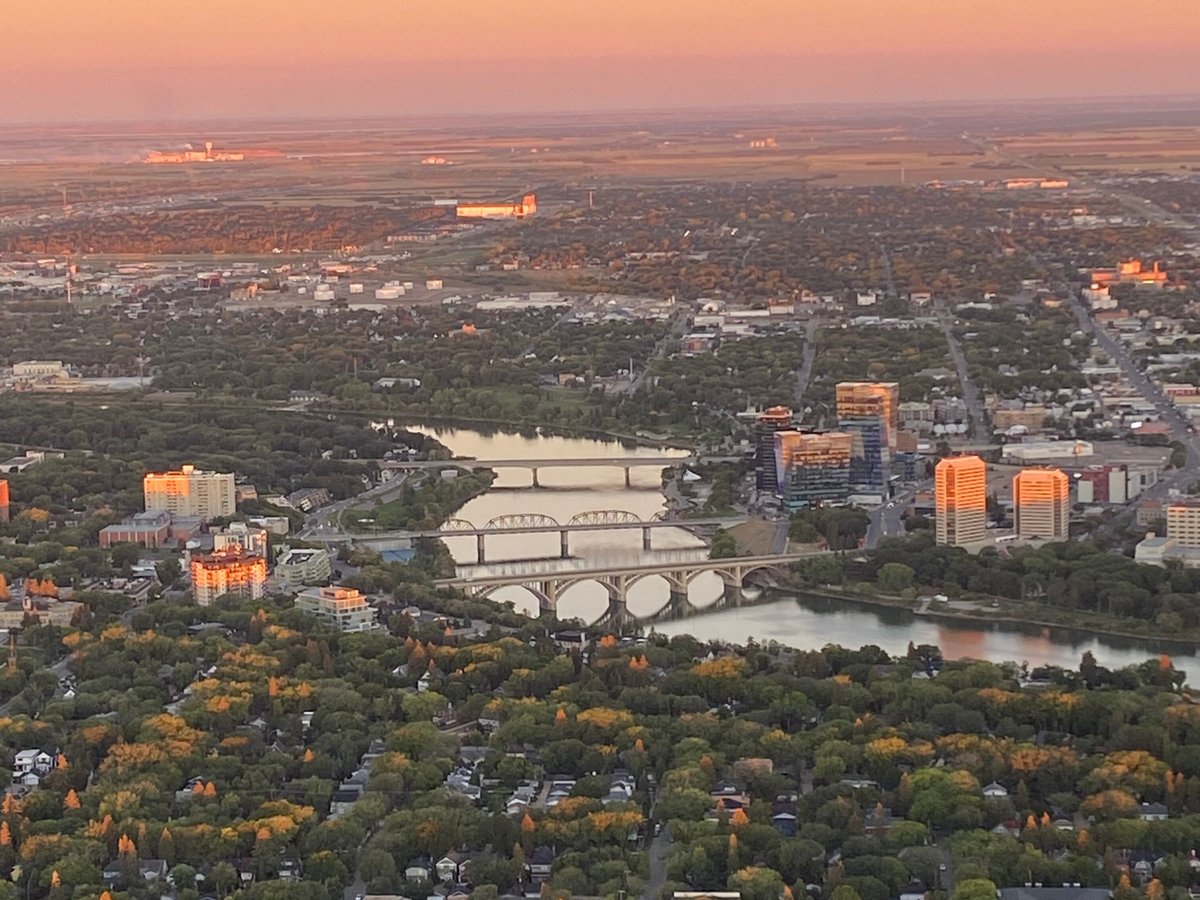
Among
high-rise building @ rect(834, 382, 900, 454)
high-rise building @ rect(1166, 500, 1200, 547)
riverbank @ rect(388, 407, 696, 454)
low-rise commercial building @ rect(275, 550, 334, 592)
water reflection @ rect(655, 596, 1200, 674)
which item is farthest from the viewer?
riverbank @ rect(388, 407, 696, 454)

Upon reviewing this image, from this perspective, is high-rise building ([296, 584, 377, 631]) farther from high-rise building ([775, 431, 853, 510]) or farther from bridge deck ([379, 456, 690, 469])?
bridge deck ([379, 456, 690, 469])

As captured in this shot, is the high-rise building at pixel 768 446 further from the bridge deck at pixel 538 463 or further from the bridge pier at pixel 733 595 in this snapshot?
the bridge pier at pixel 733 595

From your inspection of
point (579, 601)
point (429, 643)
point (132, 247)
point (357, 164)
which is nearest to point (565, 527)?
point (579, 601)

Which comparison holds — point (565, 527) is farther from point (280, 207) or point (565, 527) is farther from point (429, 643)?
point (280, 207)

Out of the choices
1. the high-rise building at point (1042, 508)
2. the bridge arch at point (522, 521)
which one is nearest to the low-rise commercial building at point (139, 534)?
the bridge arch at point (522, 521)

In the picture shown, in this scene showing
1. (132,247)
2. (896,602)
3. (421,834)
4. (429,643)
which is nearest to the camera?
(421,834)

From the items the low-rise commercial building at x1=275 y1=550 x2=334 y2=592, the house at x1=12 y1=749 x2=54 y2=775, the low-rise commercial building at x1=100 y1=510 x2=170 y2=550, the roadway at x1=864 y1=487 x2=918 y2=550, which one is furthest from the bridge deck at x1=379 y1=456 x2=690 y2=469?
the house at x1=12 y1=749 x2=54 y2=775
